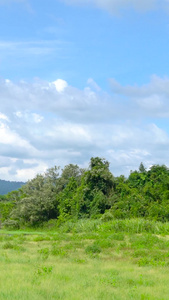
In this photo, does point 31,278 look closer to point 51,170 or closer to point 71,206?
point 71,206

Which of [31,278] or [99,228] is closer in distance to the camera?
[31,278]

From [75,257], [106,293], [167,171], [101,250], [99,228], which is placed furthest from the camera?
[167,171]

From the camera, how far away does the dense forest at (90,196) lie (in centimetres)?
3281

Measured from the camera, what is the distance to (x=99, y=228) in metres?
25.8

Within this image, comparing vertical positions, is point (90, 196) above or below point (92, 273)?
above

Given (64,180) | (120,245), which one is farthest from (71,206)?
(120,245)

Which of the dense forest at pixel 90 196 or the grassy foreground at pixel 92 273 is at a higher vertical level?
the dense forest at pixel 90 196

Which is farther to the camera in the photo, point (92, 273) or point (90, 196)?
point (90, 196)

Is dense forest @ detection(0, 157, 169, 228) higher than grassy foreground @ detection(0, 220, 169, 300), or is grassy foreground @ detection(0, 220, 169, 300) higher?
dense forest @ detection(0, 157, 169, 228)

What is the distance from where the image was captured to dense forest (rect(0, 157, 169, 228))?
108 feet

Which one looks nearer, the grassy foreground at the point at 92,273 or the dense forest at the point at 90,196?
the grassy foreground at the point at 92,273

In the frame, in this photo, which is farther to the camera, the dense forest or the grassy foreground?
the dense forest

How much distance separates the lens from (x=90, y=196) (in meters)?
36.4

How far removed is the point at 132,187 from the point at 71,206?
6.45 meters
